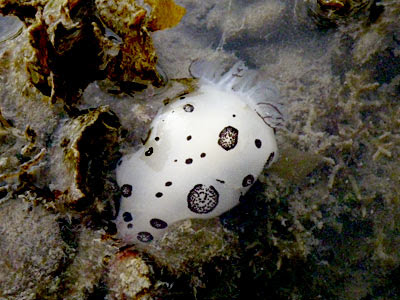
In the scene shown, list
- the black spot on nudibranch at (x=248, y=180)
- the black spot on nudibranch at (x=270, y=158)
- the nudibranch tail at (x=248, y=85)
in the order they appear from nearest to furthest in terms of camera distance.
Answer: the black spot on nudibranch at (x=248, y=180), the black spot on nudibranch at (x=270, y=158), the nudibranch tail at (x=248, y=85)

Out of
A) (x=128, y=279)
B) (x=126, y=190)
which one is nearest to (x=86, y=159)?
(x=126, y=190)

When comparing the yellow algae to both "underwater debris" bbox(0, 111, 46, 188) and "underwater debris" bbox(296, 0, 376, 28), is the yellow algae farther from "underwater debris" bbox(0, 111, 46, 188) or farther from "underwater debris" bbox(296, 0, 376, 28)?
"underwater debris" bbox(0, 111, 46, 188)

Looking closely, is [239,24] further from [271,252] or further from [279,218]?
[271,252]

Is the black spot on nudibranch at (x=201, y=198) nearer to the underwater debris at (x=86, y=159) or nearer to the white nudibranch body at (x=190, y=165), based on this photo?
the white nudibranch body at (x=190, y=165)

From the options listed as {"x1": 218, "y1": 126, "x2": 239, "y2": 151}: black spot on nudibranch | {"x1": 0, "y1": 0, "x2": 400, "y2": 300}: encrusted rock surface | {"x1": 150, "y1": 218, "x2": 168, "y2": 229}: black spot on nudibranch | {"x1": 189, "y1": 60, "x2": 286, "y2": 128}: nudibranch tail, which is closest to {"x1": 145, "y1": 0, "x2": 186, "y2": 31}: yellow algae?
{"x1": 0, "y1": 0, "x2": 400, "y2": 300}: encrusted rock surface

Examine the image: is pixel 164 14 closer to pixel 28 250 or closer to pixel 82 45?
pixel 82 45

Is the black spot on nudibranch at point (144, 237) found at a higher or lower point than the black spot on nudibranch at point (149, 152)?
lower

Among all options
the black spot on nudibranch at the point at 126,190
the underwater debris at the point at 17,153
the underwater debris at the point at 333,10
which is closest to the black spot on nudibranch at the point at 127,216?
the black spot on nudibranch at the point at 126,190
